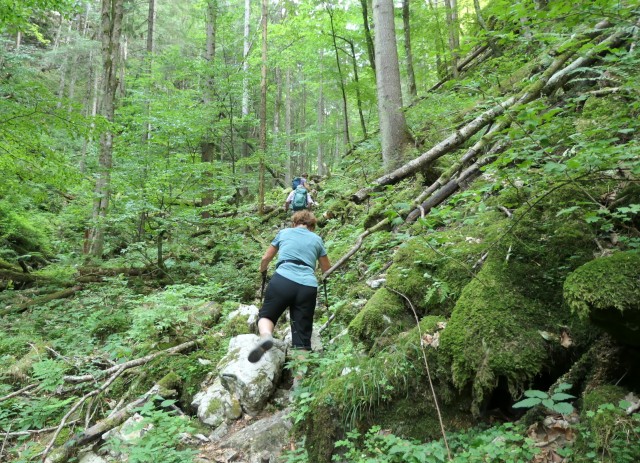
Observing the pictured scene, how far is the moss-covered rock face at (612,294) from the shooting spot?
6.79ft

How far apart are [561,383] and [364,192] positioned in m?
5.01

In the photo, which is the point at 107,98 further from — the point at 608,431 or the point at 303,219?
the point at 608,431

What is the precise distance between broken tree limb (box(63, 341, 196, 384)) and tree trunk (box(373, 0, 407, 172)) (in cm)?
540

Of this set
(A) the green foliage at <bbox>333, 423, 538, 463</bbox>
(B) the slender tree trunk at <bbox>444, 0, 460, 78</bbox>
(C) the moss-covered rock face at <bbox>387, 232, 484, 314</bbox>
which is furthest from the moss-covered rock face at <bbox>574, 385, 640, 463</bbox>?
(B) the slender tree trunk at <bbox>444, 0, 460, 78</bbox>

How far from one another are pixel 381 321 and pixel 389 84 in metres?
6.28

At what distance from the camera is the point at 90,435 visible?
4027 mm

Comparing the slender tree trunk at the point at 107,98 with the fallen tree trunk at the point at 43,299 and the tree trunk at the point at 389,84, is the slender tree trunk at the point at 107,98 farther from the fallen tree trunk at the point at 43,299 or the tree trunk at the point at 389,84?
the tree trunk at the point at 389,84

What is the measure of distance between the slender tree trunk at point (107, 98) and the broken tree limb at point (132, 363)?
5532 millimetres

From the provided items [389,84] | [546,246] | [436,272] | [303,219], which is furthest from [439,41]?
[546,246]

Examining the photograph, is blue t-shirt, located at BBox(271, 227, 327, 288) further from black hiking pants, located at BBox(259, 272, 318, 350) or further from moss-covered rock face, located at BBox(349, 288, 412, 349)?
moss-covered rock face, located at BBox(349, 288, 412, 349)

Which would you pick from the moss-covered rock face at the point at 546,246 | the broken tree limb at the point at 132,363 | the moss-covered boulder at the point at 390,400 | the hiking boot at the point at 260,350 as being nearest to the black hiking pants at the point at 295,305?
the hiking boot at the point at 260,350

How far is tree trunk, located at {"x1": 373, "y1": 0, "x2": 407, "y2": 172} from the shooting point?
8219 millimetres

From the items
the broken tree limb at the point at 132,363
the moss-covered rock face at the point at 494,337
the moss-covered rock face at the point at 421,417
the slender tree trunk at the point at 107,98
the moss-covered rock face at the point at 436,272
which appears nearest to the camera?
the moss-covered rock face at the point at 494,337

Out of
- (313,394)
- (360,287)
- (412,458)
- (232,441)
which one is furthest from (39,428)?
(412,458)
